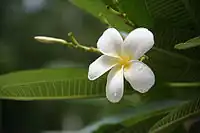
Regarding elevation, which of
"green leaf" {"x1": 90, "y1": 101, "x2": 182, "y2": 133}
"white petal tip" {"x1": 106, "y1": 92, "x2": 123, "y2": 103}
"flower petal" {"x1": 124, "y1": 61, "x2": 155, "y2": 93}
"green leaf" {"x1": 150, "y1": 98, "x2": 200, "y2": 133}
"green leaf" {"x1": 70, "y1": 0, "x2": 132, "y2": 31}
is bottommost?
"green leaf" {"x1": 90, "y1": 101, "x2": 182, "y2": 133}

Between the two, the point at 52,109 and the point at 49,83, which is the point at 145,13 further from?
the point at 52,109

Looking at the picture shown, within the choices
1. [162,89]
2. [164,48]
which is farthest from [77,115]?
[164,48]

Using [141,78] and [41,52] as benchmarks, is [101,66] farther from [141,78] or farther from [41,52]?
[41,52]

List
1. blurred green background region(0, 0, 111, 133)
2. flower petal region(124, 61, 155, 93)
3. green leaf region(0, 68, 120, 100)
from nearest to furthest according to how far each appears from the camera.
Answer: flower petal region(124, 61, 155, 93)
green leaf region(0, 68, 120, 100)
blurred green background region(0, 0, 111, 133)

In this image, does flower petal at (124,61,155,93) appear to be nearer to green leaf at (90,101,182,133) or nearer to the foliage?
the foliage

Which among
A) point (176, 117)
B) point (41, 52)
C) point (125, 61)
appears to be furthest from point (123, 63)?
point (41, 52)

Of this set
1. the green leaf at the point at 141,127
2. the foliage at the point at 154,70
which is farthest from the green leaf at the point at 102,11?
the green leaf at the point at 141,127

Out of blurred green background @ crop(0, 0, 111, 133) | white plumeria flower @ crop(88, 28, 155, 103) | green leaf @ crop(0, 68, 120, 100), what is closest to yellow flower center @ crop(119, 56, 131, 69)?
white plumeria flower @ crop(88, 28, 155, 103)
